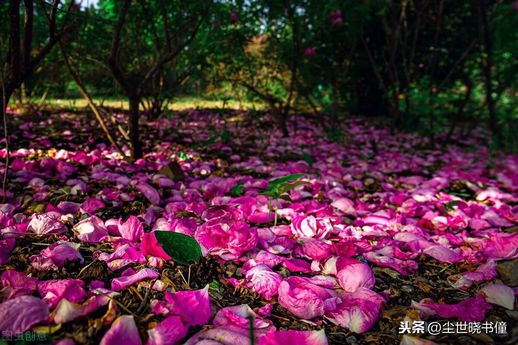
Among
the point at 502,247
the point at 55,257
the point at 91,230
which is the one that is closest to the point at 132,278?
the point at 55,257

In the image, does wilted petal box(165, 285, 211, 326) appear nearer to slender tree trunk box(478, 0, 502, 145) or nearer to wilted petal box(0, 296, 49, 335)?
wilted petal box(0, 296, 49, 335)

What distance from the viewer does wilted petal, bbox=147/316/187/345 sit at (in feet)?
2.59

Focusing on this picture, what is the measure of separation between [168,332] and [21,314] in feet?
1.02

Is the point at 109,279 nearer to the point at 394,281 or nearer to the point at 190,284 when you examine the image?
the point at 190,284

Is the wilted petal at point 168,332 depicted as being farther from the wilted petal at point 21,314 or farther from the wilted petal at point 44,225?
the wilted petal at point 44,225

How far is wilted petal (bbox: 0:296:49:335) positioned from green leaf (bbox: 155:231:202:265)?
0.32 metres

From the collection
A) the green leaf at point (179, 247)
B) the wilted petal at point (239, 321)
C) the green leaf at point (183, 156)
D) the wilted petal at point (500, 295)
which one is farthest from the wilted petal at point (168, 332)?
the green leaf at point (183, 156)

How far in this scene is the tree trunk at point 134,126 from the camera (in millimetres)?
2396

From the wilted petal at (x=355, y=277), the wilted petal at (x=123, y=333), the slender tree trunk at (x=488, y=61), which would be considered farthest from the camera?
the slender tree trunk at (x=488, y=61)

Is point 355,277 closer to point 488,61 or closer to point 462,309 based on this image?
point 462,309

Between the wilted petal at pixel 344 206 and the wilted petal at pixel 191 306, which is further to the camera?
the wilted petal at pixel 344 206

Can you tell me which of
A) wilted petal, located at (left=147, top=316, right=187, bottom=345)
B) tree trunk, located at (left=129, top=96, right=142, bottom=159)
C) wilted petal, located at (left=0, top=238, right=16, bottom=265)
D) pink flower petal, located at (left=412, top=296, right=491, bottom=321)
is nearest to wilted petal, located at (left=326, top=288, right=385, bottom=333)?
pink flower petal, located at (left=412, top=296, right=491, bottom=321)

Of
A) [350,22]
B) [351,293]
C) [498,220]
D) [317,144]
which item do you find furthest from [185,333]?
[350,22]

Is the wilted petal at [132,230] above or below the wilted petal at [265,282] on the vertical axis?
above
